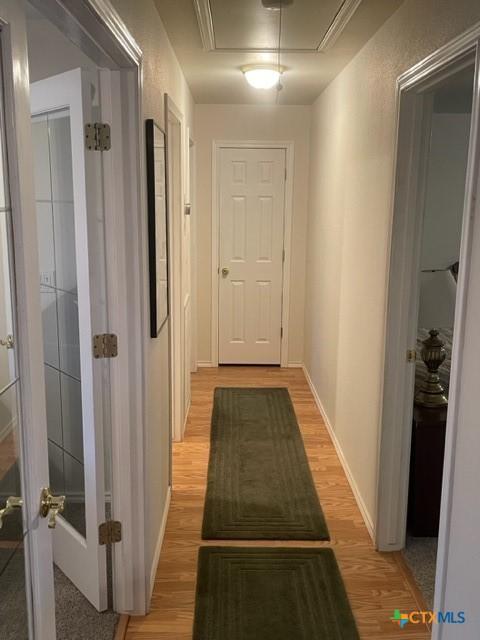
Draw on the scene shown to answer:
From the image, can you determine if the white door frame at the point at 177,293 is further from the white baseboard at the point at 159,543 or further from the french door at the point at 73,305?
the french door at the point at 73,305

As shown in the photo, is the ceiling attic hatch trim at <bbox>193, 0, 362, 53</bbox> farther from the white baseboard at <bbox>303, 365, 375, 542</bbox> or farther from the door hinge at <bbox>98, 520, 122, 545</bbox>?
the white baseboard at <bbox>303, 365, 375, 542</bbox>

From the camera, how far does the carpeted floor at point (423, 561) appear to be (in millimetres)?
2502

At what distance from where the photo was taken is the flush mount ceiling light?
11.6 feet

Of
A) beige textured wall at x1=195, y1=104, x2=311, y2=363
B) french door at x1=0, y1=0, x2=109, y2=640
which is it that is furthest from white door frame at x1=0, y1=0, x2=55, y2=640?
beige textured wall at x1=195, y1=104, x2=311, y2=363

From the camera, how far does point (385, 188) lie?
2.69 metres

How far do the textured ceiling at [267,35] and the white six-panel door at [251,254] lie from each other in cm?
130

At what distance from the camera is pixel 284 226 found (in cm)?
558

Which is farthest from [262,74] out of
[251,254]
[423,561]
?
[423,561]

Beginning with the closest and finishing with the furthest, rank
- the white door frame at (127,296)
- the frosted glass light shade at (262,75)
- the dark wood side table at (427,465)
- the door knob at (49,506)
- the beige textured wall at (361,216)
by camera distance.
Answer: the door knob at (49,506), the white door frame at (127,296), the beige textured wall at (361,216), the dark wood side table at (427,465), the frosted glass light shade at (262,75)

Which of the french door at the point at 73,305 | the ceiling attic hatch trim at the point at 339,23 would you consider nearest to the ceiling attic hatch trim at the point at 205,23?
the ceiling attic hatch trim at the point at 339,23

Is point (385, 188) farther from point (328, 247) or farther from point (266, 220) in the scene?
point (266, 220)

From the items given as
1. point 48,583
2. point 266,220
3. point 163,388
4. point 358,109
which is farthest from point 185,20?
point 266,220

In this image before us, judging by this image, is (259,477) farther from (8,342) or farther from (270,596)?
(8,342)

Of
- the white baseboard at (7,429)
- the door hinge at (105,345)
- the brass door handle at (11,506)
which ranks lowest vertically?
the brass door handle at (11,506)
